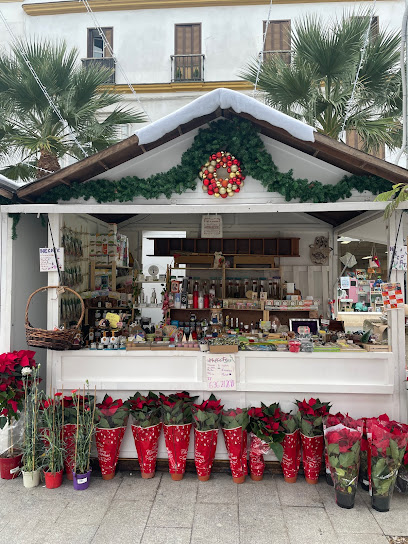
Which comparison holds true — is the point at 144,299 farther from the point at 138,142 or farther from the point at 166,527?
the point at 166,527

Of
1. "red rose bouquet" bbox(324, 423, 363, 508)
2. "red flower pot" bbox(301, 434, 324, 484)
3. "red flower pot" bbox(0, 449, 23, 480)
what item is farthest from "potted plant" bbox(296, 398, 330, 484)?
"red flower pot" bbox(0, 449, 23, 480)

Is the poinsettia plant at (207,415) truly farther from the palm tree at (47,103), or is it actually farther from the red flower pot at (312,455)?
the palm tree at (47,103)

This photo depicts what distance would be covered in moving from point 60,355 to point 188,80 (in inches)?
434

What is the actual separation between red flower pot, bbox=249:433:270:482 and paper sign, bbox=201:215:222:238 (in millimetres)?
3763

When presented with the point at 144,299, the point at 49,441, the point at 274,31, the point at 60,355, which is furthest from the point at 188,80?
the point at 49,441

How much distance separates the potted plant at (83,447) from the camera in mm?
3695

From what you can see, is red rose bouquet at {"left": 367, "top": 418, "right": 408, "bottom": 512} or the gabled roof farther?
the gabled roof

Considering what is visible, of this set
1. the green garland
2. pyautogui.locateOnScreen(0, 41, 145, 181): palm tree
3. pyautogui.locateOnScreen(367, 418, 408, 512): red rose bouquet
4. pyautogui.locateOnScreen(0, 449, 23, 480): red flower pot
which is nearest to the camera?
pyautogui.locateOnScreen(367, 418, 408, 512): red rose bouquet

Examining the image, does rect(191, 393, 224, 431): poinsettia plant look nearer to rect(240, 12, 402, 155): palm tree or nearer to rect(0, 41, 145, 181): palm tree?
rect(0, 41, 145, 181): palm tree

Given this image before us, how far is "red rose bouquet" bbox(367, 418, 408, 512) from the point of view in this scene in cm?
332

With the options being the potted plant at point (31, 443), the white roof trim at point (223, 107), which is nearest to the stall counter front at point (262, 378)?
the potted plant at point (31, 443)

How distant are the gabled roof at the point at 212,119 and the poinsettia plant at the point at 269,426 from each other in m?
2.60

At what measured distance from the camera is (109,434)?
3842mm

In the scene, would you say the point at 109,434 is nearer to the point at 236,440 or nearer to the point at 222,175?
the point at 236,440
